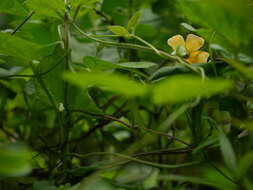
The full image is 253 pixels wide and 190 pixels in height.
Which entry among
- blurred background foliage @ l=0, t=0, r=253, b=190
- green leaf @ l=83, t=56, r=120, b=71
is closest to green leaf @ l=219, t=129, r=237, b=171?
blurred background foliage @ l=0, t=0, r=253, b=190

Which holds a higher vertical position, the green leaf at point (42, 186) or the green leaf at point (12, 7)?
the green leaf at point (12, 7)

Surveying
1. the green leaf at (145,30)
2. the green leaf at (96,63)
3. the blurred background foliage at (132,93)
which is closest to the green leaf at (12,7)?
the blurred background foliage at (132,93)

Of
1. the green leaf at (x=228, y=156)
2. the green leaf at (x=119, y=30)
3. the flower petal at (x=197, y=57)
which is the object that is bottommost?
the flower petal at (x=197, y=57)

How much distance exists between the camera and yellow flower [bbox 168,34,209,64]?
55 centimetres

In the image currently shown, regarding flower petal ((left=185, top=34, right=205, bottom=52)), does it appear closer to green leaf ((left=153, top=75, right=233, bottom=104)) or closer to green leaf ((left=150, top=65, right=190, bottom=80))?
Answer: green leaf ((left=150, top=65, right=190, bottom=80))

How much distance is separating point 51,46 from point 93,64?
0.12 meters

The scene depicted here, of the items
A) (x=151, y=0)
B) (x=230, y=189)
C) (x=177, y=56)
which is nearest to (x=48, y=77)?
(x=177, y=56)

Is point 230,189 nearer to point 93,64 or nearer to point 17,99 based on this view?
point 93,64

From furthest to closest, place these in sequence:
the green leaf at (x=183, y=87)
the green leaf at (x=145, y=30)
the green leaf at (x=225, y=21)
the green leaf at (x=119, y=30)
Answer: the green leaf at (x=145, y=30) < the green leaf at (x=119, y=30) < the green leaf at (x=225, y=21) < the green leaf at (x=183, y=87)

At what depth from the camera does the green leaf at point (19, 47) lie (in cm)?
55

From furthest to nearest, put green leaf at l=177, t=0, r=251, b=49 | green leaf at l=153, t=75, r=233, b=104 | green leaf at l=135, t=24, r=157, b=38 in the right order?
1. green leaf at l=135, t=24, r=157, b=38
2. green leaf at l=177, t=0, r=251, b=49
3. green leaf at l=153, t=75, r=233, b=104

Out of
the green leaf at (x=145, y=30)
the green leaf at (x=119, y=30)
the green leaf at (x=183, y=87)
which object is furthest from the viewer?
the green leaf at (x=145, y=30)

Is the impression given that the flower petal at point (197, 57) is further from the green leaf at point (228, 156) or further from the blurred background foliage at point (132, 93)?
Result: the green leaf at point (228, 156)

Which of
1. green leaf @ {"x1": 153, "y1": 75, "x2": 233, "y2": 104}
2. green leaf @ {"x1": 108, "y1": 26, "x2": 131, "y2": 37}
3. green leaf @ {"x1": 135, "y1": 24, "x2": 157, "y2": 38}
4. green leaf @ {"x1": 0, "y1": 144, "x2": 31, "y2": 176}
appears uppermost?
green leaf @ {"x1": 153, "y1": 75, "x2": 233, "y2": 104}
